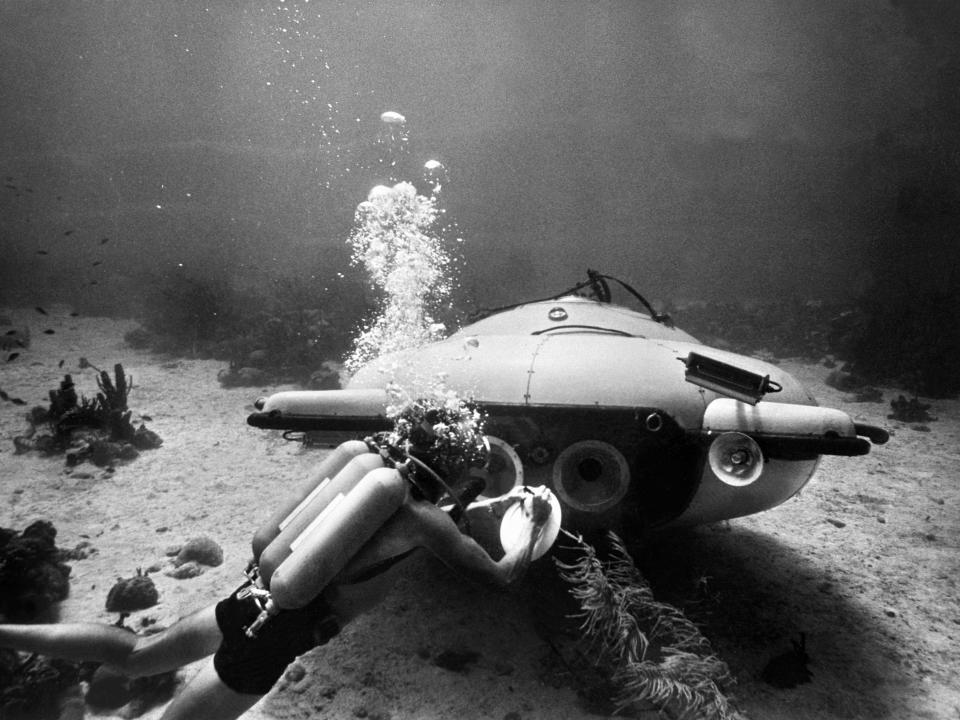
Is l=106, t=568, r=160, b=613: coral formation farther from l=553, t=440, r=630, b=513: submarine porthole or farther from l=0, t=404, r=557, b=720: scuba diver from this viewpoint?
l=553, t=440, r=630, b=513: submarine porthole

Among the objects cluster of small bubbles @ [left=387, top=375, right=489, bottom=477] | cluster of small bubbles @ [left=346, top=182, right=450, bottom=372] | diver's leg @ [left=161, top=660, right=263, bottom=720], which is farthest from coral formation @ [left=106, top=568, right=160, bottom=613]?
cluster of small bubbles @ [left=346, top=182, right=450, bottom=372]

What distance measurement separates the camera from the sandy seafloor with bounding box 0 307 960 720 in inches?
110

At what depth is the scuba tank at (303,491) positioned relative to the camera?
2445mm

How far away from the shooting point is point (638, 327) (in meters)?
4.59

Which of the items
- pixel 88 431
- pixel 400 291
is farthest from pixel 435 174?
pixel 88 431

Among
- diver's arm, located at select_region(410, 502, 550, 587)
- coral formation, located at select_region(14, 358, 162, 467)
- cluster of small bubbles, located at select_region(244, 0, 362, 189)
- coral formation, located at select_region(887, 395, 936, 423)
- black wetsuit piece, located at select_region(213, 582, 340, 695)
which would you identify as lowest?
coral formation, located at select_region(14, 358, 162, 467)

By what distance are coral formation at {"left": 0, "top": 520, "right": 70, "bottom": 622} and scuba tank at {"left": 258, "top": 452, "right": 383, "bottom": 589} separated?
9.17 ft

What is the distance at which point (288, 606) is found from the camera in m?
2.03

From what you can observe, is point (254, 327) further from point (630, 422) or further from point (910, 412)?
point (910, 412)

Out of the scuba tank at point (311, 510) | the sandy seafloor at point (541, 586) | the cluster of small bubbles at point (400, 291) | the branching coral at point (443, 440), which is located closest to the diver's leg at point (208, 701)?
the scuba tank at point (311, 510)

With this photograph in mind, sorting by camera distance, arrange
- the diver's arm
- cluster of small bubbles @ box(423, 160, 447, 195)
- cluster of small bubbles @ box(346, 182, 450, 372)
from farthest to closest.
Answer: cluster of small bubbles @ box(423, 160, 447, 195), cluster of small bubbles @ box(346, 182, 450, 372), the diver's arm

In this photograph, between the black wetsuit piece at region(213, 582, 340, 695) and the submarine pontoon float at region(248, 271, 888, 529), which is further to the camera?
the submarine pontoon float at region(248, 271, 888, 529)

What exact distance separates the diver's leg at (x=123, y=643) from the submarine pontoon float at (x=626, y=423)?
1.46m

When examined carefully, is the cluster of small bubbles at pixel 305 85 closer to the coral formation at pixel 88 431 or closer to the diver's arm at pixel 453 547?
the coral formation at pixel 88 431
